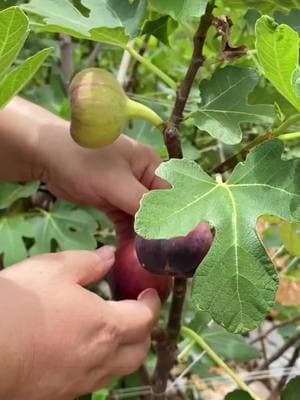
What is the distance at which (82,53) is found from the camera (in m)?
1.98

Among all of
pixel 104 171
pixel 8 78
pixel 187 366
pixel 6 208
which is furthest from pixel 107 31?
pixel 187 366

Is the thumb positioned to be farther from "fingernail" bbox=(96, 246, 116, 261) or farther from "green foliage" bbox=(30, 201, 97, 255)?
"green foliage" bbox=(30, 201, 97, 255)

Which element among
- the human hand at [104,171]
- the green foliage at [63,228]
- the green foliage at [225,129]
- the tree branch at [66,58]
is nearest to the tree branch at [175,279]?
the green foliage at [225,129]

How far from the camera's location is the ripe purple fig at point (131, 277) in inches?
36.3

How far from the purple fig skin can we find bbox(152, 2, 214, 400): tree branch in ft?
0.29

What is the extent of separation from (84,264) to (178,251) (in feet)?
0.44

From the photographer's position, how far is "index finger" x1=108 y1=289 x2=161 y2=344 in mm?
869

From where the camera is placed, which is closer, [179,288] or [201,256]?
[201,256]

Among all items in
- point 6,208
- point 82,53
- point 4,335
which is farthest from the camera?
point 82,53

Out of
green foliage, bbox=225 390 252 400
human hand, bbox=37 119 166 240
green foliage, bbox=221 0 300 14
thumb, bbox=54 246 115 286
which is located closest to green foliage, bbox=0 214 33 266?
human hand, bbox=37 119 166 240

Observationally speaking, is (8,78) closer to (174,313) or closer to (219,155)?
(174,313)

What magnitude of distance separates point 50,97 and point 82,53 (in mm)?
591

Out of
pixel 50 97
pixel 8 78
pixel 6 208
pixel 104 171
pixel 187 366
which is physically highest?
pixel 8 78

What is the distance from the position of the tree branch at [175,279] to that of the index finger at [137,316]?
37 mm
